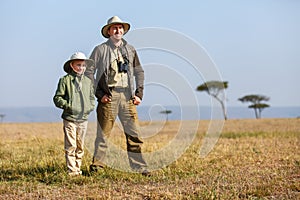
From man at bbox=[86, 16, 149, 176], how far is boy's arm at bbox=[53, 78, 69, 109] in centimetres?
47

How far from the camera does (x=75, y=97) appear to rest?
6633mm

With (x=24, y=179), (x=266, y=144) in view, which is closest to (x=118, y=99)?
(x=24, y=179)

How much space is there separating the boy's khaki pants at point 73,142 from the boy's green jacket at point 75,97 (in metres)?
0.10

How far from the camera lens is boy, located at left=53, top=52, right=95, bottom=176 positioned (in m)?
6.59

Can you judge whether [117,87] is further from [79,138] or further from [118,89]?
[79,138]

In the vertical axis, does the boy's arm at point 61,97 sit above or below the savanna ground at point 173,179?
above

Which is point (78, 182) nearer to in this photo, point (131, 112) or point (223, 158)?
point (131, 112)

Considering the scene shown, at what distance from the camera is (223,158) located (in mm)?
8586

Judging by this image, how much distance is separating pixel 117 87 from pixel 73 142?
1.11 metres

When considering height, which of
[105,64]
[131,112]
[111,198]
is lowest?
[111,198]

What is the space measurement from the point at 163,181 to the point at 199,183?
0.54 metres

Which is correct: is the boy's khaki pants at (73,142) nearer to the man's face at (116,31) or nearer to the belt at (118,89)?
the belt at (118,89)

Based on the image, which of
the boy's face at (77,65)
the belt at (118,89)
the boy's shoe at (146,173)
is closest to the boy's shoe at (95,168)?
the boy's shoe at (146,173)

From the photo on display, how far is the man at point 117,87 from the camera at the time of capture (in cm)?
683
